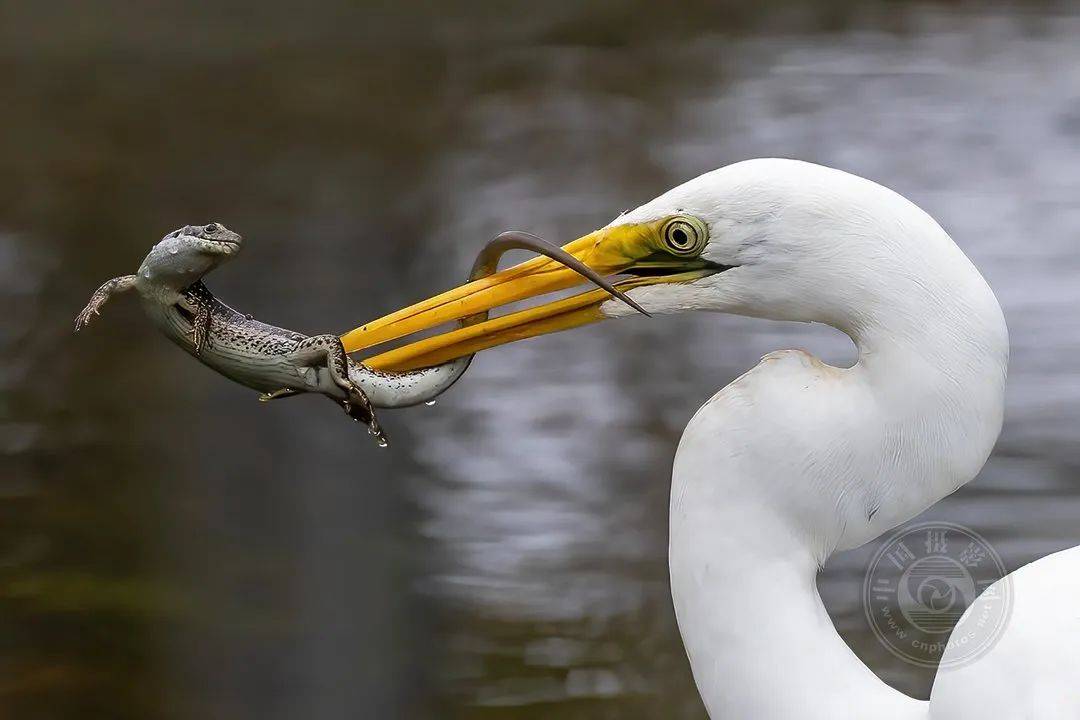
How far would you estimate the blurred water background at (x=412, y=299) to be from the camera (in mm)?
2668

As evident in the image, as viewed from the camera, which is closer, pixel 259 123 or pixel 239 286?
pixel 239 286

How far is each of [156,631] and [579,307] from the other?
1.70 meters

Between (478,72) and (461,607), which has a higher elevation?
(478,72)

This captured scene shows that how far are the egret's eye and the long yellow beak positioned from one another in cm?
2

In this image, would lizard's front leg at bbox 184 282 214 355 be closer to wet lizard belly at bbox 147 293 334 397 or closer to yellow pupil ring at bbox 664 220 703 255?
wet lizard belly at bbox 147 293 334 397

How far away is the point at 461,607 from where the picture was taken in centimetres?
A: 276

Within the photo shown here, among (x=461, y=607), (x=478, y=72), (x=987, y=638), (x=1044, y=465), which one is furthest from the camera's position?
(x=478, y=72)

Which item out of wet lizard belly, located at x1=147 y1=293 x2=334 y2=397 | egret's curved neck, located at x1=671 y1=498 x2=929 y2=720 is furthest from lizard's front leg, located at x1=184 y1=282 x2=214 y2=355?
egret's curved neck, located at x1=671 y1=498 x2=929 y2=720

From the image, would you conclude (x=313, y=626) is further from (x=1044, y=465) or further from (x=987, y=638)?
(x=987, y=638)

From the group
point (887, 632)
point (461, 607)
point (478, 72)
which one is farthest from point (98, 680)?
point (478, 72)

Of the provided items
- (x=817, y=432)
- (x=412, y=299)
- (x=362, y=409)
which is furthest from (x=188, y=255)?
(x=412, y=299)

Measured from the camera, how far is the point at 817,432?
1.16m

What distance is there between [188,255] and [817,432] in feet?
1.83

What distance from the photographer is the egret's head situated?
3.73ft
